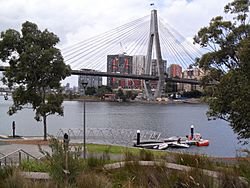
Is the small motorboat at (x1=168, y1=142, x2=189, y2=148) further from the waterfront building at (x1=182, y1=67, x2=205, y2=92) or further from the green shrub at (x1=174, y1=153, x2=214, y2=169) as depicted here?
the green shrub at (x1=174, y1=153, x2=214, y2=169)

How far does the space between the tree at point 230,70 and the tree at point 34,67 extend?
780 cm

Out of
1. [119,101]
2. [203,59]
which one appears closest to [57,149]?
[203,59]

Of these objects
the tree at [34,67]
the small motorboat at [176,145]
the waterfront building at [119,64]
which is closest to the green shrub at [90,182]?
the tree at [34,67]

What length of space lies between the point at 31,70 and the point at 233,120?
10620mm

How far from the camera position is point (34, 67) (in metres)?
18.6

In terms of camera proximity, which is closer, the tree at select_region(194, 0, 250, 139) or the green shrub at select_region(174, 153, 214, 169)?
the green shrub at select_region(174, 153, 214, 169)

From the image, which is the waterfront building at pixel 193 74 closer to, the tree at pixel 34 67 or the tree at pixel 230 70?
the tree at pixel 230 70

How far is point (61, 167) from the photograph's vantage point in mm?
4816

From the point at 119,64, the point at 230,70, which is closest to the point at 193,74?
the point at 119,64

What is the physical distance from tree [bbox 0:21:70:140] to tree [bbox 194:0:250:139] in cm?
780

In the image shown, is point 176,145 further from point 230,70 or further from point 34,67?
point 230,70

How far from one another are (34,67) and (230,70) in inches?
405

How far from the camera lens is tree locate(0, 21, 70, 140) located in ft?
60.0

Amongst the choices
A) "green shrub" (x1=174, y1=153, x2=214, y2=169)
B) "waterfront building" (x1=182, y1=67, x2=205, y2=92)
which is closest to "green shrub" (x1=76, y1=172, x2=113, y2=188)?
"green shrub" (x1=174, y1=153, x2=214, y2=169)
